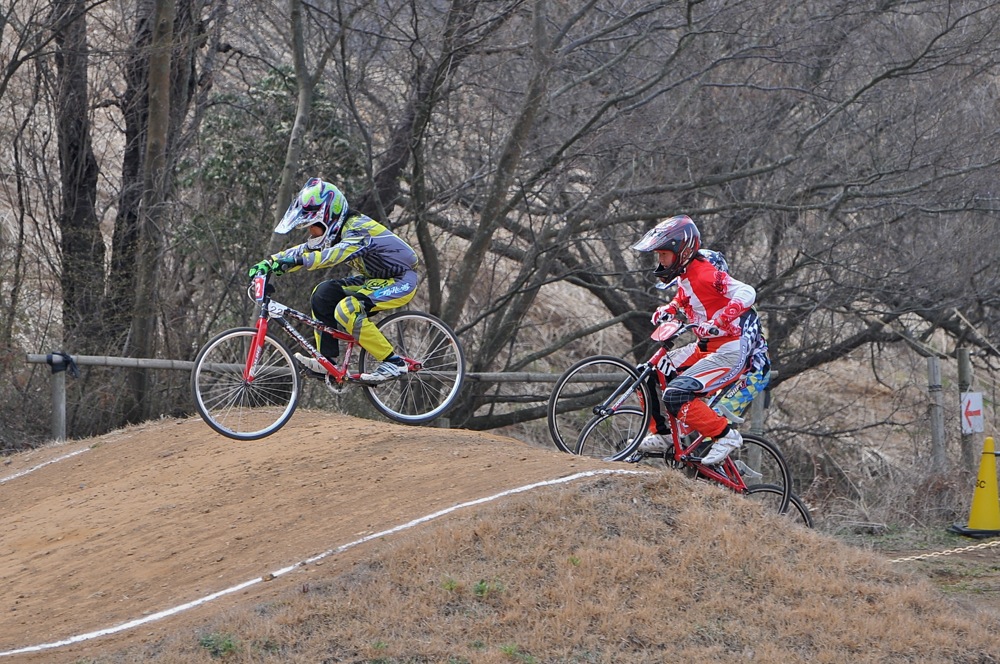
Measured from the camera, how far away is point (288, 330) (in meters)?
9.51

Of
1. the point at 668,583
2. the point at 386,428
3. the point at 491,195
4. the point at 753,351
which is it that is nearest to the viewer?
the point at 668,583

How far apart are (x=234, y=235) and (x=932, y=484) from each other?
28.2ft

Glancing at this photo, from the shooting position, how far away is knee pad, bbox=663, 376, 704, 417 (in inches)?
354

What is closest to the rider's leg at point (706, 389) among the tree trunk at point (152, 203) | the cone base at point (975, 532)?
the cone base at point (975, 532)

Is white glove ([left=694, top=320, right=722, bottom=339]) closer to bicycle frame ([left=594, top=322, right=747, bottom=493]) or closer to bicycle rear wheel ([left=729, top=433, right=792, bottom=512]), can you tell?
bicycle frame ([left=594, top=322, right=747, bottom=493])

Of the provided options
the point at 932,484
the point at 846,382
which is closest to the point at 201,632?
the point at 932,484

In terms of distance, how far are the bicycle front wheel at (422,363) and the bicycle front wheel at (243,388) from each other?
0.66 m

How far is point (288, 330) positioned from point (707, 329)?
129 inches

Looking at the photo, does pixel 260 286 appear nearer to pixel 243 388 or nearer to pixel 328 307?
pixel 328 307

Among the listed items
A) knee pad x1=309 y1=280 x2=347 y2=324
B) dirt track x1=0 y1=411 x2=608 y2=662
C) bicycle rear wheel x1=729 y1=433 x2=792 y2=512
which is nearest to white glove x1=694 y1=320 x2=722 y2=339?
bicycle rear wheel x1=729 y1=433 x2=792 y2=512

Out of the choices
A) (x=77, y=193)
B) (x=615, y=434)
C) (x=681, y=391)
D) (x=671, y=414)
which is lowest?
(x=615, y=434)

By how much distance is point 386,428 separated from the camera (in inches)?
403

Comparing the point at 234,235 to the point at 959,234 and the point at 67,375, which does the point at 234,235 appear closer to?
the point at 67,375

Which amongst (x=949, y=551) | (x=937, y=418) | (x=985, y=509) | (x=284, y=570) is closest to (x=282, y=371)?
(x=284, y=570)
